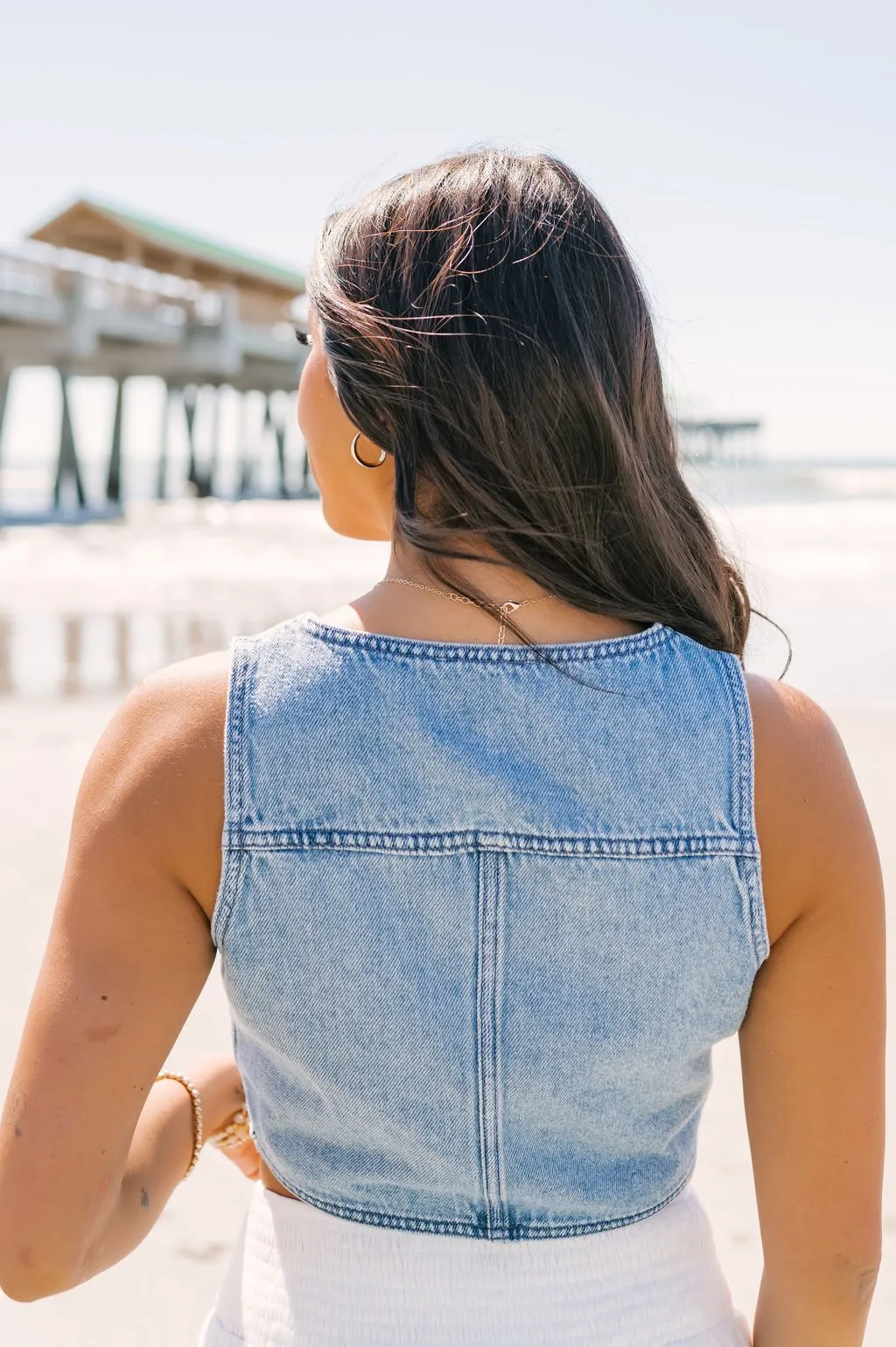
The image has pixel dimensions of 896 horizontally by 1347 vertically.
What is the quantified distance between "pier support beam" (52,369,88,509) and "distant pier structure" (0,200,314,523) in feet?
0.07

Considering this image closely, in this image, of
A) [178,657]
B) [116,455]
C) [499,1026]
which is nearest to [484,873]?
[499,1026]

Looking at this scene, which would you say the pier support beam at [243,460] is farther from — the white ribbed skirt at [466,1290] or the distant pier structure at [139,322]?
the white ribbed skirt at [466,1290]

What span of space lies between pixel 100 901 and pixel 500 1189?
0.37 meters

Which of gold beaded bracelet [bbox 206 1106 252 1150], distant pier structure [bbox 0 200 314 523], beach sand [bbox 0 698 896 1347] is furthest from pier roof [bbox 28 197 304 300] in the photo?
gold beaded bracelet [bbox 206 1106 252 1150]

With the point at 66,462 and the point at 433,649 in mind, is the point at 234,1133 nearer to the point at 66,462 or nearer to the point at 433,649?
the point at 433,649

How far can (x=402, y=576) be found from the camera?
97cm

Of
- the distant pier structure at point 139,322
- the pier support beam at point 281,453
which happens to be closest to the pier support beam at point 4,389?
the distant pier structure at point 139,322

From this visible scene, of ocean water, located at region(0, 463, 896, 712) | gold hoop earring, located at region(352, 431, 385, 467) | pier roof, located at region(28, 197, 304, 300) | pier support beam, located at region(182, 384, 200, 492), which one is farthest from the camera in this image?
pier support beam, located at region(182, 384, 200, 492)

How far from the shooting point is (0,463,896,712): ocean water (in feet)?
21.7

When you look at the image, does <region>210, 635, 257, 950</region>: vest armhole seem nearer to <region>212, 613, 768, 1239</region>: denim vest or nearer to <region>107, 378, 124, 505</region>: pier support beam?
<region>212, 613, 768, 1239</region>: denim vest

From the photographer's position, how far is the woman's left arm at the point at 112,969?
89cm

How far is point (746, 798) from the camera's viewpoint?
90 cm

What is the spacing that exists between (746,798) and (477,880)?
199mm

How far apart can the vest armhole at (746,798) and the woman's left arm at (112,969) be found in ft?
1.19
